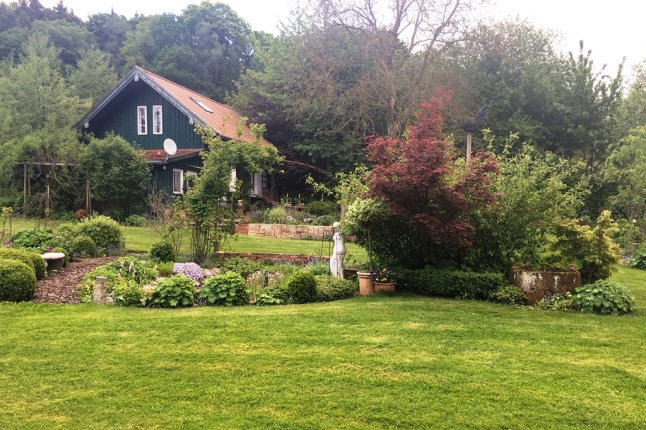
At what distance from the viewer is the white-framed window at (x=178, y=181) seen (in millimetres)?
19625

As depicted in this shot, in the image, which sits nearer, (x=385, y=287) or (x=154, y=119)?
(x=385, y=287)

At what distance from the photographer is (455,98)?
21.1m

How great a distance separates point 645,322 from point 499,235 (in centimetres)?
226

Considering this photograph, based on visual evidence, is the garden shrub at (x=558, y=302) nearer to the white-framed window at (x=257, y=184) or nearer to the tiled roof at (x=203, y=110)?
the tiled roof at (x=203, y=110)

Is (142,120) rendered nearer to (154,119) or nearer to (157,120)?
(154,119)

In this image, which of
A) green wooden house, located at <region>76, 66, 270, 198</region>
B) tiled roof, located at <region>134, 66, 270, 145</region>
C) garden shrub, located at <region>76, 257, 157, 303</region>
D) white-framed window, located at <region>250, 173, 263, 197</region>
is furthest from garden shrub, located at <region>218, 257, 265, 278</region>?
white-framed window, located at <region>250, 173, 263, 197</region>

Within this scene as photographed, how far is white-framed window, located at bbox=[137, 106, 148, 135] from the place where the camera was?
70.4 ft

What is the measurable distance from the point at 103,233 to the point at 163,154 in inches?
405

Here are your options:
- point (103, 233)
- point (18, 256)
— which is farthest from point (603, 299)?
point (103, 233)

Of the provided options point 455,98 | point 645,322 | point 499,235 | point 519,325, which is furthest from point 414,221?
point 455,98

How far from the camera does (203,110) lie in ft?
72.0

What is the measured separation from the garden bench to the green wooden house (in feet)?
37.4

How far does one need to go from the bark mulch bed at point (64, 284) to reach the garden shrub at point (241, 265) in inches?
94.0

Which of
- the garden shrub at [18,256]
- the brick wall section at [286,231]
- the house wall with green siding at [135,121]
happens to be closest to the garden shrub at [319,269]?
the garden shrub at [18,256]
